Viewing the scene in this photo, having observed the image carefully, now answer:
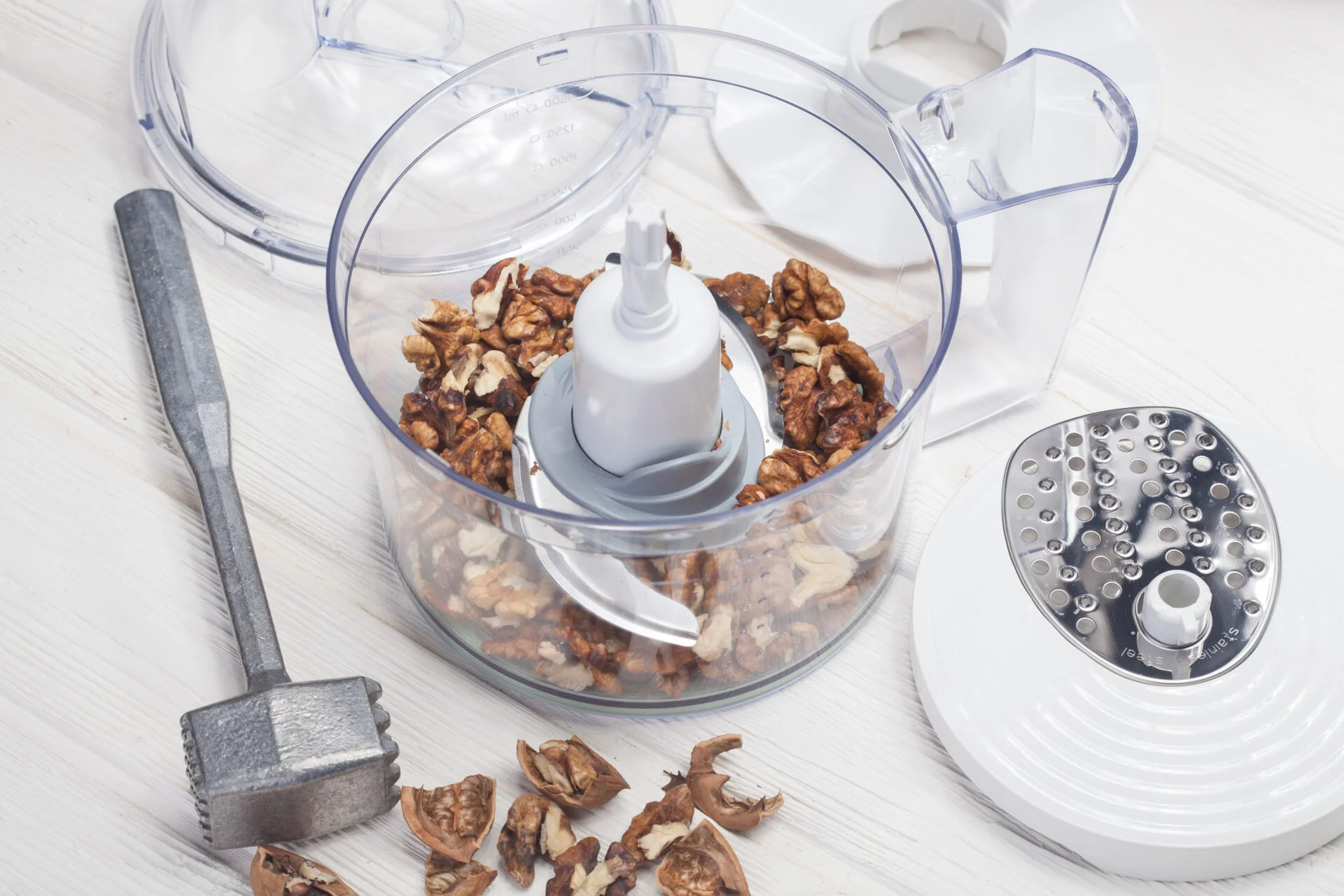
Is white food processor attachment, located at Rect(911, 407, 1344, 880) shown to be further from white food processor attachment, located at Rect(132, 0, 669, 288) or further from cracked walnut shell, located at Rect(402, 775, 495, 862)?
white food processor attachment, located at Rect(132, 0, 669, 288)

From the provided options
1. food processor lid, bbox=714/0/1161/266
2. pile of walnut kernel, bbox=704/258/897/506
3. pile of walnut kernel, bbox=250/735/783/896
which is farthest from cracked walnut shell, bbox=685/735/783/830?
food processor lid, bbox=714/0/1161/266

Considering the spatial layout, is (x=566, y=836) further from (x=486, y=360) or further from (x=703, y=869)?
(x=486, y=360)

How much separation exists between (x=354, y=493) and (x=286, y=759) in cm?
16

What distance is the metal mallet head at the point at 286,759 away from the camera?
0.51m

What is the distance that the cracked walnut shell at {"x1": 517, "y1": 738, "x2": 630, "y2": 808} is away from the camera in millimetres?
547

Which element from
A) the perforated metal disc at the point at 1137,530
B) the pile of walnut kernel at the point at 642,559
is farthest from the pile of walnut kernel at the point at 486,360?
the perforated metal disc at the point at 1137,530

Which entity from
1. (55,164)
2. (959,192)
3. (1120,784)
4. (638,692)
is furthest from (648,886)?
(55,164)

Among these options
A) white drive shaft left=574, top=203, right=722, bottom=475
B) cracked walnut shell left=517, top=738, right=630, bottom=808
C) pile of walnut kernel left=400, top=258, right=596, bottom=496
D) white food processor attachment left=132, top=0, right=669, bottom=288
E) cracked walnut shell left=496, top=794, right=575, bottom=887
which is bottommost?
cracked walnut shell left=496, top=794, right=575, bottom=887

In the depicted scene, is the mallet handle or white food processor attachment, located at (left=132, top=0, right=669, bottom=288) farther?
white food processor attachment, located at (left=132, top=0, right=669, bottom=288)

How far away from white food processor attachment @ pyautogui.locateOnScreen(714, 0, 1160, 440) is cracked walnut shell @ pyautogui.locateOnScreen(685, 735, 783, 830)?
19 cm

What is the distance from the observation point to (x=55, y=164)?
724 mm

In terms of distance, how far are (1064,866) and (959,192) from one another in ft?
0.91

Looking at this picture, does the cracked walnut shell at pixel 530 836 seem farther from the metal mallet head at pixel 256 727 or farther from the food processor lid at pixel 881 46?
the food processor lid at pixel 881 46

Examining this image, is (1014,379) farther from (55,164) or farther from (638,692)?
(55,164)
